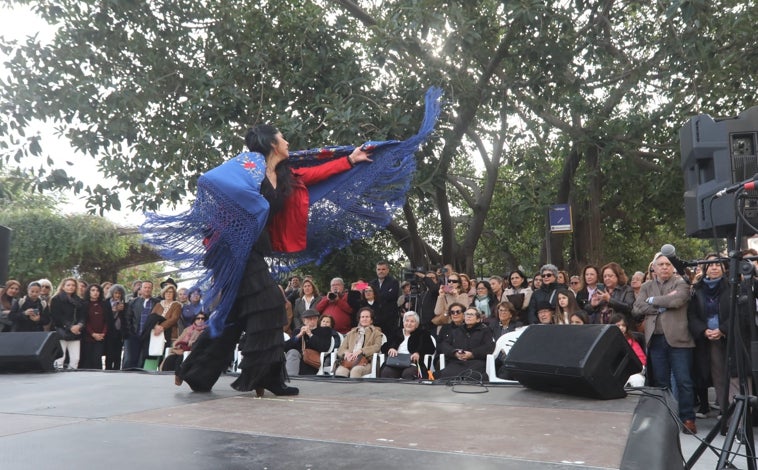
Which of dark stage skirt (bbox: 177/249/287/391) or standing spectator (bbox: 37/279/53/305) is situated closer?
dark stage skirt (bbox: 177/249/287/391)

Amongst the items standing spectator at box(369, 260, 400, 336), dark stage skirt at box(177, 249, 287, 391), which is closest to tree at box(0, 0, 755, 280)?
standing spectator at box(369, 260, 400, 336)

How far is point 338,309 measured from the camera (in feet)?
24.1

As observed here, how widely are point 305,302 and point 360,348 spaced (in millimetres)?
1336

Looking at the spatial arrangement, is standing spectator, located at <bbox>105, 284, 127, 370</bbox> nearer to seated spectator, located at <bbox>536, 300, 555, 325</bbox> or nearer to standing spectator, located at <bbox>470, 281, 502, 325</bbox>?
standing spectator, located at <bbox>470, 281, 502, 325</bbox>

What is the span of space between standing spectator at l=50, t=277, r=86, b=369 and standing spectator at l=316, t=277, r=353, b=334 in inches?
114

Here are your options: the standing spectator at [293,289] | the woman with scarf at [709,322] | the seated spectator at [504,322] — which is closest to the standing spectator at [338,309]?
the standing spectator at [293,289]

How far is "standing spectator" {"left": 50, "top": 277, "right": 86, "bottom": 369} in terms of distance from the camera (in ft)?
24.9

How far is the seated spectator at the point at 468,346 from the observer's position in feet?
19.3

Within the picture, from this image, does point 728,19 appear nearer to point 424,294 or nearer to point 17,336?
point 424,294

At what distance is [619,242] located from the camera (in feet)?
51.2

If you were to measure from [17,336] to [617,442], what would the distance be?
15.5 feet

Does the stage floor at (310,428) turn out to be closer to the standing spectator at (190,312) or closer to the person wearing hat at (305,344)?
the person wearing hat at (305,344)

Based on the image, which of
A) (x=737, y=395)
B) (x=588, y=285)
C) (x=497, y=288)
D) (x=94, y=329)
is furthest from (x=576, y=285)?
(x=94, y=329)

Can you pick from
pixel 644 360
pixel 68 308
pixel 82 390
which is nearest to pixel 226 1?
pixel 68 308
